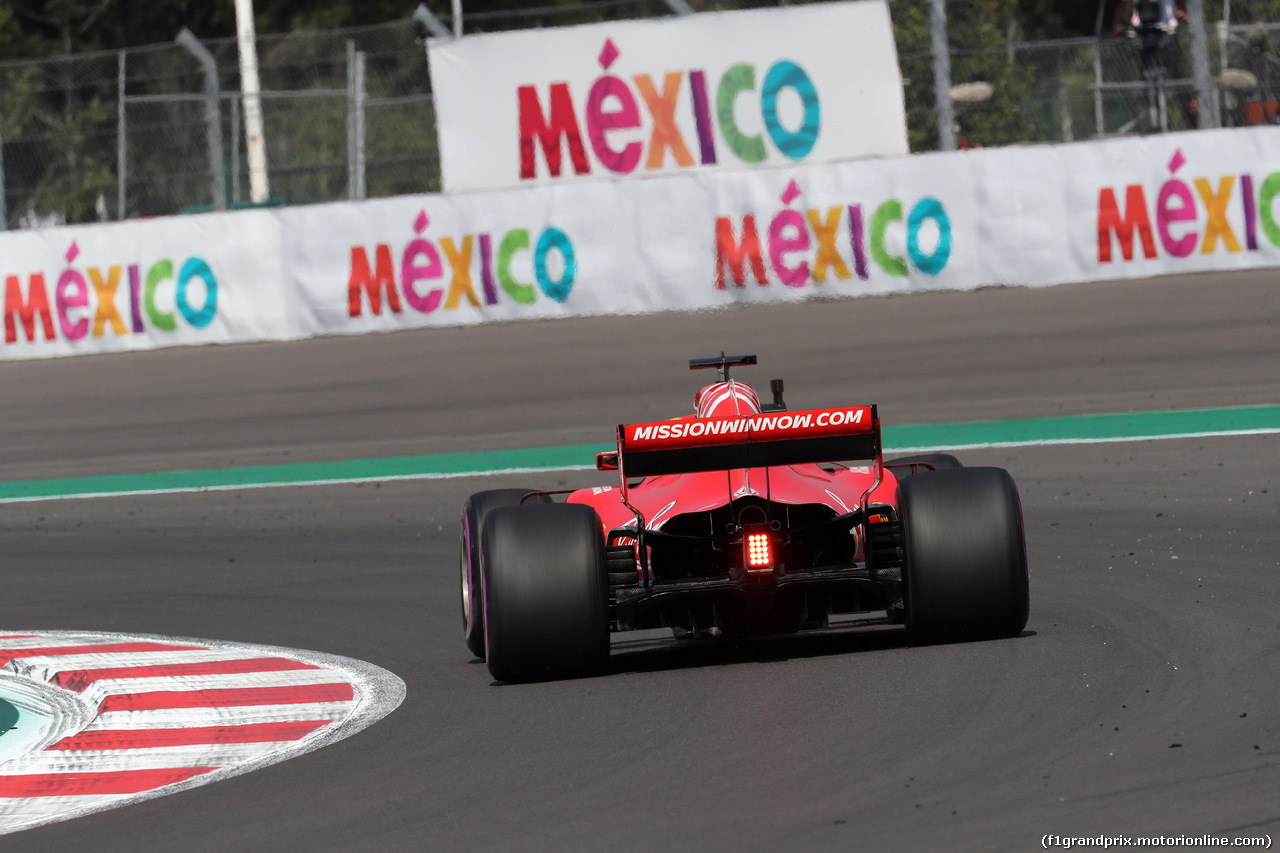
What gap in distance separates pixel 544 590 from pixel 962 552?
1.48m

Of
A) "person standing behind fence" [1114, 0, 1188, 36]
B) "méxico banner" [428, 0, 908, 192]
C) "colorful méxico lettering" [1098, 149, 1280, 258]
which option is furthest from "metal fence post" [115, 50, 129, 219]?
"person standing behind fence" [1114, 0, 1188, 36]

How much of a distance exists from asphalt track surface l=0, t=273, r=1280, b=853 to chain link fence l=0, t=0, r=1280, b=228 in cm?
227

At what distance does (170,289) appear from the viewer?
67.1 ft

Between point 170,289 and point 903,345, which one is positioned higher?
point 170,289

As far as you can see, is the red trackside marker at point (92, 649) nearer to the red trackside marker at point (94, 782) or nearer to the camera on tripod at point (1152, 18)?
the red trackside marker at point (94, 782)

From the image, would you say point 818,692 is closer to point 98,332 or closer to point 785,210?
point 785,210

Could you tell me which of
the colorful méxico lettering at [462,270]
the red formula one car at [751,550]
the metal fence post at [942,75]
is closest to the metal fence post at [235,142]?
the colorful méxico lettering at [462,270]

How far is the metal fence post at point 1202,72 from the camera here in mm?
20062

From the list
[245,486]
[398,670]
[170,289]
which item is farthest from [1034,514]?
[170,289]

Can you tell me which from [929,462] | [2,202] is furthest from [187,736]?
[2,202]

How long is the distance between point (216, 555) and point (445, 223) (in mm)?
8602

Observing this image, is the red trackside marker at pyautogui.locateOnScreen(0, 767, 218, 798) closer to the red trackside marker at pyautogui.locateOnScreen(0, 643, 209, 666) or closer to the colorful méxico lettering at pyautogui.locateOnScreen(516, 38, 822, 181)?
the red trackside marker at pyautogui.locateOnScreen(0, 643, 209, 666)

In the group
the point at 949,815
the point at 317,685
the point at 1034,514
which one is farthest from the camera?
the point at 1034,514

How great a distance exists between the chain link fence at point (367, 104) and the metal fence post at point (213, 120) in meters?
0.03
